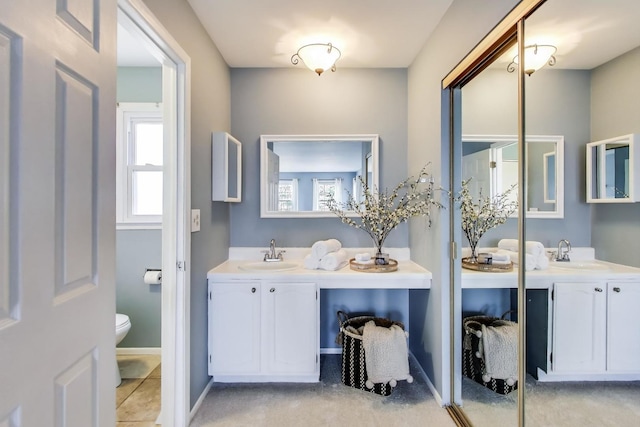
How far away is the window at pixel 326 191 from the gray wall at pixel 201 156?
2.44 ft

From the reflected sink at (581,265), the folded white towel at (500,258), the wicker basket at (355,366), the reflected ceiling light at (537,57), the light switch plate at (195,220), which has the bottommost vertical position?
the wicker basket at (355,366)

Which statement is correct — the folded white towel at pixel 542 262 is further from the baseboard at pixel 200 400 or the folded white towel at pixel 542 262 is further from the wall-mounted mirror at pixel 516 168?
the baseboard at pixel 200 400

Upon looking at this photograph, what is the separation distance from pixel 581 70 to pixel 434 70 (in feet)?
3.73

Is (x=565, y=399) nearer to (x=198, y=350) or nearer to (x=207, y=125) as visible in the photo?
(x=198, y=350)

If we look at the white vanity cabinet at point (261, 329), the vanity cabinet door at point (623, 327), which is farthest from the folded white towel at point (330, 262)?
the vanity cabinet door at point (623, 327)

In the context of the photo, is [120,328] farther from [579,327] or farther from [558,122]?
[558,122]

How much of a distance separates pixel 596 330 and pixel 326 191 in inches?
71.7

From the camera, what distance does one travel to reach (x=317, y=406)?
1921 mm

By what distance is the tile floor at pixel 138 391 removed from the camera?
6.05 feet

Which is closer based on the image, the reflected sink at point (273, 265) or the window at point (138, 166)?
the reflected sink at point (273, 265)

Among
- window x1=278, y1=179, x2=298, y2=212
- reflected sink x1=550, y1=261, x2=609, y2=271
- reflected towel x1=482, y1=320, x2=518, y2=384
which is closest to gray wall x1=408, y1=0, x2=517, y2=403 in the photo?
reflected towel x1=482, y1=320, x2=518, y2=384

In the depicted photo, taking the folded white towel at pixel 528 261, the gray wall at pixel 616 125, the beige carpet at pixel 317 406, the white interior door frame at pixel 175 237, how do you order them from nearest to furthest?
1. the gray wall at pixel 616 125
2. the folded white towel at pixel 528 261
3. the white interior door frame at pixel 175 237
4. the beige carpet at pixel 317 406

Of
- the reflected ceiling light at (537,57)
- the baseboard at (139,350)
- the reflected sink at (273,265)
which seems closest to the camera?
the reflected ceiling light at (537,57)

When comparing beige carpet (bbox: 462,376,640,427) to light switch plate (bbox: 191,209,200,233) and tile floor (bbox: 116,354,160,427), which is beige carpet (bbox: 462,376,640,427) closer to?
light switch plate (bbox: 191,209,200,233)
